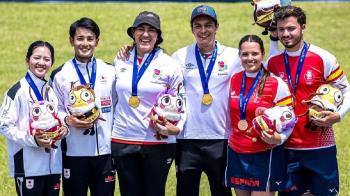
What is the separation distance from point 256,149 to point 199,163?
0.86 meters

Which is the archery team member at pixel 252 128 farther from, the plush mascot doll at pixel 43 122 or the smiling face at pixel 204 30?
the plush mascot doll at pixel 43 122

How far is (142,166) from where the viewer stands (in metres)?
8.78

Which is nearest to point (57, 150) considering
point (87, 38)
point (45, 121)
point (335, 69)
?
point (45, 121)

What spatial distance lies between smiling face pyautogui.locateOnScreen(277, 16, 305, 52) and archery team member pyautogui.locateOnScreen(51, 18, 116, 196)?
72.6 inches

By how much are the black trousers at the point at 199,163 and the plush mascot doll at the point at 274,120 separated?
2.77 ft

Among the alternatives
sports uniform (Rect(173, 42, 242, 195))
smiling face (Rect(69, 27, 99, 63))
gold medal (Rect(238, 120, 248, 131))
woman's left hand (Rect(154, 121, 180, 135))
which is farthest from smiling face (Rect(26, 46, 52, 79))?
gold medal (Rect(238, 120, 248, 131))

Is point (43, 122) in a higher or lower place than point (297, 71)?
lower

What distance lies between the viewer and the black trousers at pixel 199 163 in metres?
8.86

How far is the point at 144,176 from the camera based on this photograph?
880cm

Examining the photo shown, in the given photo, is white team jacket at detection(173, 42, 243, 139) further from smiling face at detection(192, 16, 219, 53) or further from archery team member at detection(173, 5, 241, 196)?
smiling face at detection(192, 16, 219, 53)

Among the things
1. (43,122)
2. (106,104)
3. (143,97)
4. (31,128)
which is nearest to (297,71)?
(143,97)

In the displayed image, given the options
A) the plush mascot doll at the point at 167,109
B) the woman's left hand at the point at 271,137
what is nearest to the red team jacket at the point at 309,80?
the woman's left hand at the point at 271,137

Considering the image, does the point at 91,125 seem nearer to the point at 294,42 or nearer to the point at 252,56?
the point at 252,56

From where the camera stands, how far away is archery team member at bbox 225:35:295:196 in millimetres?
8242
